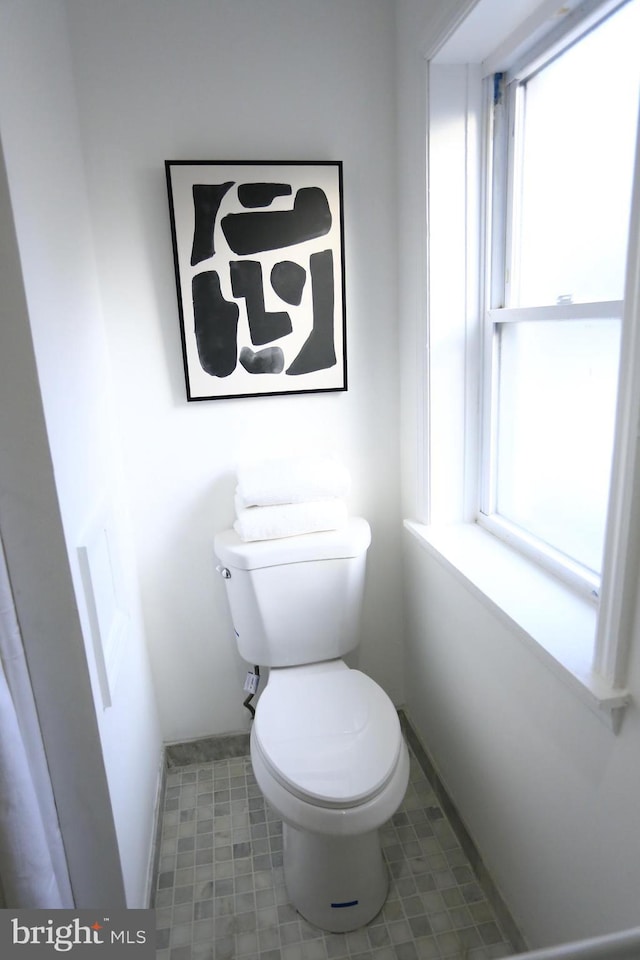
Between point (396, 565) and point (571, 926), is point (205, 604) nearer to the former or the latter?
point (396, 565)

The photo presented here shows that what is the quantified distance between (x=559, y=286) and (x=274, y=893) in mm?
1606

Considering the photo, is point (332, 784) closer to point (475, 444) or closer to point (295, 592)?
point (295, 592)

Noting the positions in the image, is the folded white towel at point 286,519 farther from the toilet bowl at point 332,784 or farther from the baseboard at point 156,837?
the baseboard at point 156,837

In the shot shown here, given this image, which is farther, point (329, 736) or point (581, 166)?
point (329, 736)

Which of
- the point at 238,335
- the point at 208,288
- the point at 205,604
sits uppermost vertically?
the point at 208,288

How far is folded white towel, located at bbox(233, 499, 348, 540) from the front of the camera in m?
1.65

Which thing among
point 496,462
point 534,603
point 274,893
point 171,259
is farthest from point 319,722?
point 171,259

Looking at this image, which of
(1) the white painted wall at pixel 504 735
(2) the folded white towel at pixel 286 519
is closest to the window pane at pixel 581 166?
(1) the white painted wall at pixel 504 735

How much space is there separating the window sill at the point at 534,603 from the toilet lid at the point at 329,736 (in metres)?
0.40

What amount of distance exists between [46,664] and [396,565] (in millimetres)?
1154

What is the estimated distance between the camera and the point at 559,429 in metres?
1.33

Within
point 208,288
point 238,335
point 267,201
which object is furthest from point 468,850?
point 267,201

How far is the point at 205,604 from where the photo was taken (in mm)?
1866

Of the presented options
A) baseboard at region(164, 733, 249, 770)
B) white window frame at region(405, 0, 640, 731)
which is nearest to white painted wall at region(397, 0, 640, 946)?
white window frame at region(405, 0, 640, 731)
